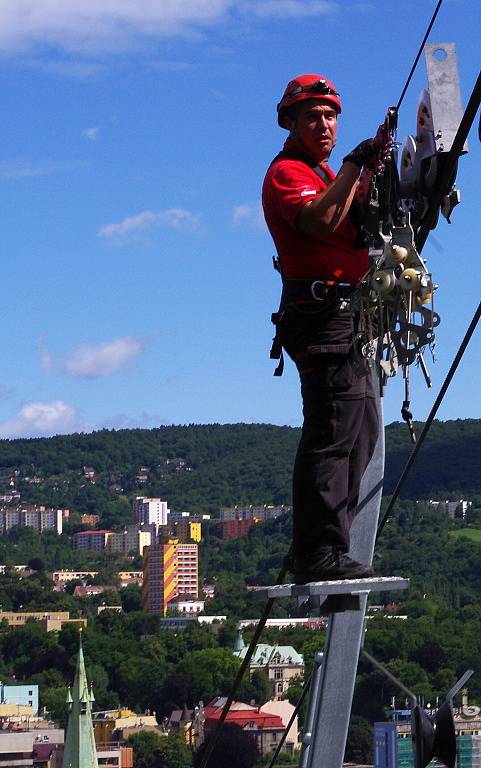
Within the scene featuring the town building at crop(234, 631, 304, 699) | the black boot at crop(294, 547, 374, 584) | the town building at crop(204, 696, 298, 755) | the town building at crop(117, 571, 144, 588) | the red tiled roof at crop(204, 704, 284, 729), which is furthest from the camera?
the town building at crop(117, 571, 144, 588)

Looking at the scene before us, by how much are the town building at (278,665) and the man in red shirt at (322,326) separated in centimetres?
10557

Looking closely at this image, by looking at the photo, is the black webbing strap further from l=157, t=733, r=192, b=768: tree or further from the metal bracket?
l=157, t=733, r=192, b=768: tree

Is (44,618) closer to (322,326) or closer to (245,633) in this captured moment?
(245,633)

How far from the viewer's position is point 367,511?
5.03 metres

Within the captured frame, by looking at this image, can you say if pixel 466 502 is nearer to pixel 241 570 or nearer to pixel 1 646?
pixel 241 570

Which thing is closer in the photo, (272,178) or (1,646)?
(272,178)

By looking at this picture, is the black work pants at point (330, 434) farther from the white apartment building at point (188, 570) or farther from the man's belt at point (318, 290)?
the white apartment building at point (188, 570)

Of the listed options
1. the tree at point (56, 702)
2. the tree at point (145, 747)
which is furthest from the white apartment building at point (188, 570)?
the tree at point (145, 747)

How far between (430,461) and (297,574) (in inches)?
7604

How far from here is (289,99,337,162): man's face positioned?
16.6ft

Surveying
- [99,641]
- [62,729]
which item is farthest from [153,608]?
[62,729]

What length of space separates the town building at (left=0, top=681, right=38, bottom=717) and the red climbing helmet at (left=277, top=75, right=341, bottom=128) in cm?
11437

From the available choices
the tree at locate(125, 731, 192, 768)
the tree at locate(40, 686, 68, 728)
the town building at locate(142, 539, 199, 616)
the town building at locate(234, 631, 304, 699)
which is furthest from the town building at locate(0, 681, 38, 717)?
the town building at locate(142, 539, 199, 616)

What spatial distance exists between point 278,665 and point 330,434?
108 metres
